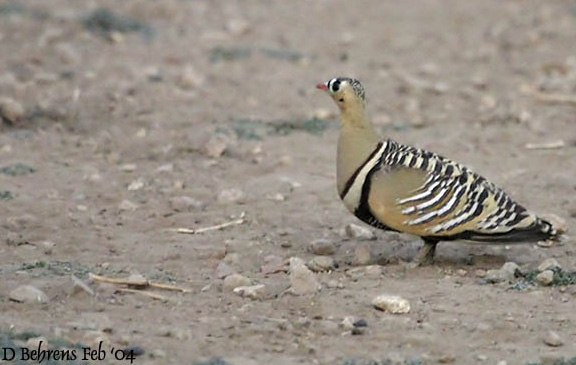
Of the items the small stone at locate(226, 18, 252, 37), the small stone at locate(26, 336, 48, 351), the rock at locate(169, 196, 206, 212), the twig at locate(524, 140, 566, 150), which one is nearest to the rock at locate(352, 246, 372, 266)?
the rock at locate(169, 196, 206, 212)

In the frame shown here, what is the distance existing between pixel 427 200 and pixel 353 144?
1.51 feet

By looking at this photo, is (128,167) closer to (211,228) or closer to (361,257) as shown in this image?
(211,228)

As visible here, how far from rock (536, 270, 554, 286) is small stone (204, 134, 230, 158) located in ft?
9.41

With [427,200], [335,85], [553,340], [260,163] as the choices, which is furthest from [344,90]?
[260,163]

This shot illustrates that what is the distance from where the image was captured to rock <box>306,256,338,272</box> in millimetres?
5984

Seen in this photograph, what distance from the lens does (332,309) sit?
17.5 ft

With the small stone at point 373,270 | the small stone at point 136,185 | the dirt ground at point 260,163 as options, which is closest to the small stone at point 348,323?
the dirt ground at point 260,163

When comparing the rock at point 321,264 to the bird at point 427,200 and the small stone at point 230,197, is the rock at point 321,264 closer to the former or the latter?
the bird at point 427,200

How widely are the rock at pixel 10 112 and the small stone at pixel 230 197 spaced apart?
2026mm

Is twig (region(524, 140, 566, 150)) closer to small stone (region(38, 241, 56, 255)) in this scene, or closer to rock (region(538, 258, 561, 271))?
rock (region(538, 258, 561, 271))

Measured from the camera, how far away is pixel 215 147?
8141 mm

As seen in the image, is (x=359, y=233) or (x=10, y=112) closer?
(x=359, y=233)

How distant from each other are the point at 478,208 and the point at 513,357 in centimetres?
111

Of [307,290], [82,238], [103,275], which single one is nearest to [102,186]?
[82,238]
